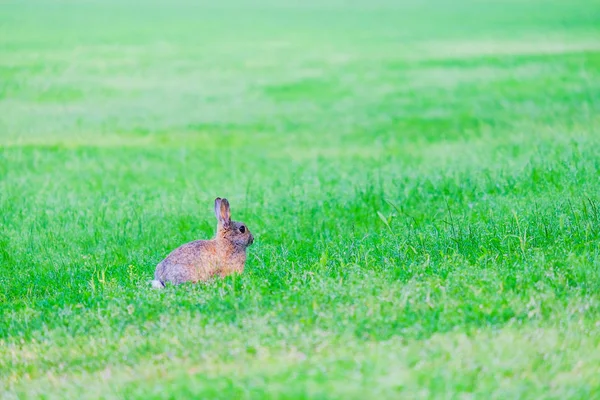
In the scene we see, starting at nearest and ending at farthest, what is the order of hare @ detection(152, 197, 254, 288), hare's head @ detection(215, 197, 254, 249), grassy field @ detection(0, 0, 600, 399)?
grassy field @ detection(0, 0, 600, 399), hare @ detection(152, 197, 254, 288), hare's head @ detection(215, 197, 254, 249)

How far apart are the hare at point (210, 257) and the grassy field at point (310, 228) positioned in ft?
0.55

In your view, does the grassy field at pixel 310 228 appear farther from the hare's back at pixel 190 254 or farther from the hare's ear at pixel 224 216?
the hare's ear at pixel 224 216

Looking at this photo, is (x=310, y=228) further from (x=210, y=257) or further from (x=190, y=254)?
(x=190, y=254)

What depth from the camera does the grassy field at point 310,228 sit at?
18.6 ft

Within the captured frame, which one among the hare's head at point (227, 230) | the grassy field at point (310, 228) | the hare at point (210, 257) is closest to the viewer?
the grassy field at point (310, 228)

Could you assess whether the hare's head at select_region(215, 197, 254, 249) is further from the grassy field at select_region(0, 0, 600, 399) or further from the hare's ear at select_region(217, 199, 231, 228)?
the grassy field at select_region(0, 0, 600, 399)

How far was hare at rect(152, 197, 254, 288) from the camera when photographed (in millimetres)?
7445

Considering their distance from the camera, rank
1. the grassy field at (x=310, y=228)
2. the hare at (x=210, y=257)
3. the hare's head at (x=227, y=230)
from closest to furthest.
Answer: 1. the grassy field at (x=310, y=228)
2. the hare at (x=210, y=257)
3. the hare's head at (x=227, y=230)

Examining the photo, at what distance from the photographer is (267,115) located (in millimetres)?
19203

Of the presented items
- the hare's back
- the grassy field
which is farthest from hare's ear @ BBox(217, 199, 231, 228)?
the grassy field

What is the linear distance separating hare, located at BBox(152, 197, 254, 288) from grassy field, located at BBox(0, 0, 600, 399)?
169 millimetres

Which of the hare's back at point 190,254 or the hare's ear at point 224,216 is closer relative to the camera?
the hare's back at point 190,254

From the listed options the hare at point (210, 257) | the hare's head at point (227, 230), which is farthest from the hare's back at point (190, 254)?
the hare's head at point (227, 230)

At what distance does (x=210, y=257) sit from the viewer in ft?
25.0
